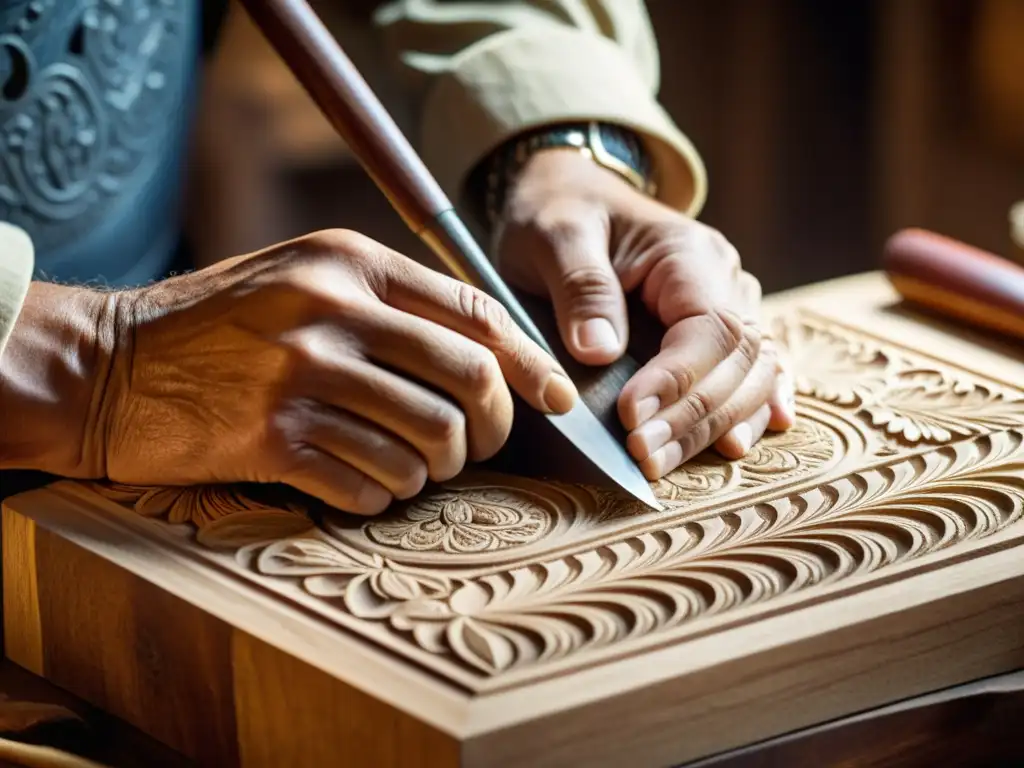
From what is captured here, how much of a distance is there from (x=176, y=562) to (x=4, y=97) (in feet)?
1.38

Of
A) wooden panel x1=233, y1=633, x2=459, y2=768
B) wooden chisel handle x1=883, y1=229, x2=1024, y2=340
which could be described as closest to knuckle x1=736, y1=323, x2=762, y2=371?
wooden chisel handle x1=883, y1=229, x2=1024, y2=340

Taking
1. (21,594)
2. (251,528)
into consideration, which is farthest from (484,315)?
(21,594)

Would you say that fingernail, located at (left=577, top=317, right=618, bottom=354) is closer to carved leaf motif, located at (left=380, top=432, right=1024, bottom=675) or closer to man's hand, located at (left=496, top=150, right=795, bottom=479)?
man's hand, located at (left=496, top=150, right=795, bottom=479)

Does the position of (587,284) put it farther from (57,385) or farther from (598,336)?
(57,385)

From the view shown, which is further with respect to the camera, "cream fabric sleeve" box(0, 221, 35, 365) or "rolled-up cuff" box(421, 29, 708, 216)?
"rolled-up cuff" box(421, 29, 708, 216)

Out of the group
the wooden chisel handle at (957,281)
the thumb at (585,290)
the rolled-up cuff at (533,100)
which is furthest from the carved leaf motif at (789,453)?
the rolled-up cuff at (533,100)

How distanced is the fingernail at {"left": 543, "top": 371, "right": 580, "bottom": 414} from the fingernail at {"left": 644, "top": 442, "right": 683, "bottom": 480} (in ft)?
0.18

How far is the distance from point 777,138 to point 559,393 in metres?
1.65

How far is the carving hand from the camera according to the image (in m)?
0.71

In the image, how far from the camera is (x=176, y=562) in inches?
26.3

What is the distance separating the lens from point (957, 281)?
981mm

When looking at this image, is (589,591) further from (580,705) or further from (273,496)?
(273,496)

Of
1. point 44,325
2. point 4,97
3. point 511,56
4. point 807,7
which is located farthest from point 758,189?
point 44,325

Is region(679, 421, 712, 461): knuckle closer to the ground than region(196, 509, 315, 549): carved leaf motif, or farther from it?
farther from it
